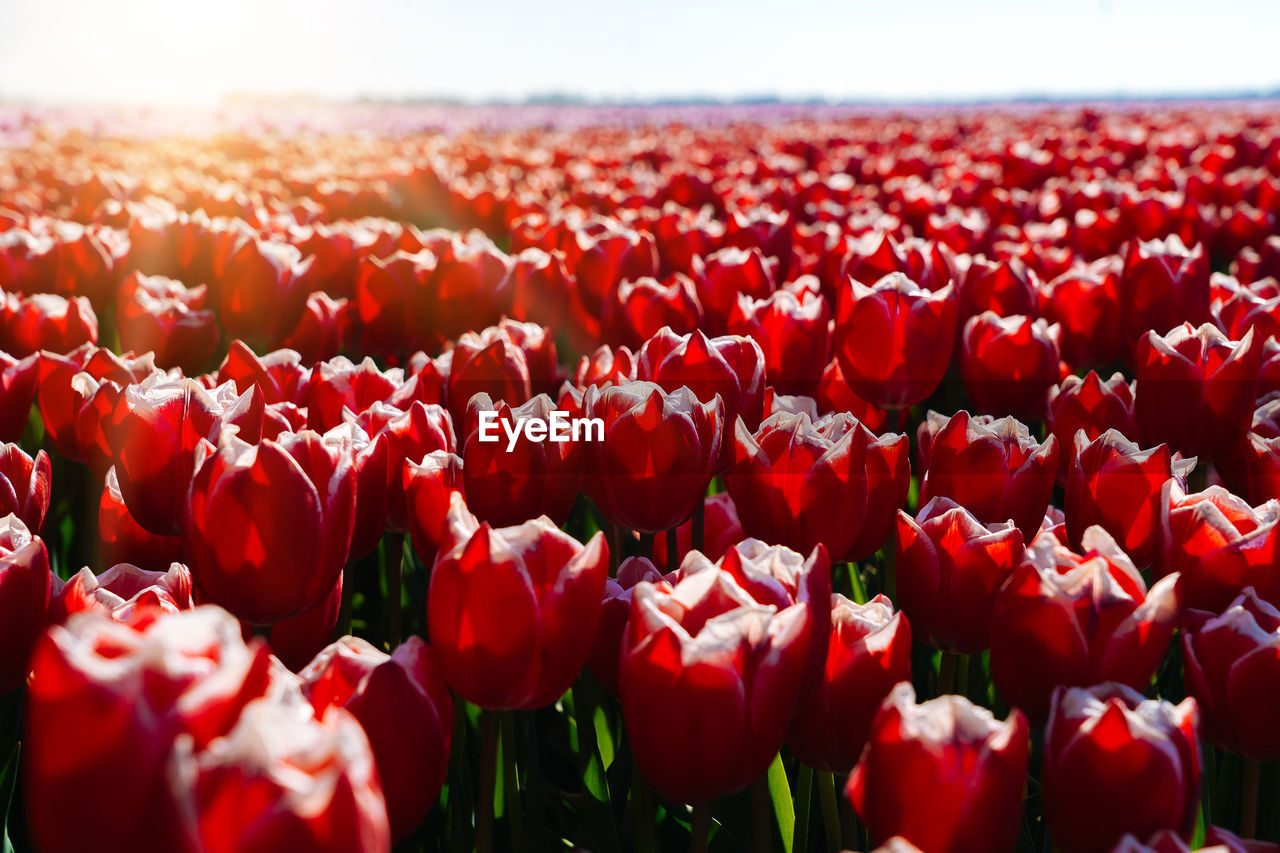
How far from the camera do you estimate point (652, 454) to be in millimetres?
1249

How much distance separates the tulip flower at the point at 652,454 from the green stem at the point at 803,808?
0.35 meters

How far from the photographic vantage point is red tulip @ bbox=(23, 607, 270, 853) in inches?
25.0

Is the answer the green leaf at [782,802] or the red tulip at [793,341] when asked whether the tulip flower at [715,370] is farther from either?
the green leaf at [782,802]

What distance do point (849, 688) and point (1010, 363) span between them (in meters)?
1.08

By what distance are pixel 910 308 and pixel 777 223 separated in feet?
5.35

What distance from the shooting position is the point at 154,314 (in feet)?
6.74

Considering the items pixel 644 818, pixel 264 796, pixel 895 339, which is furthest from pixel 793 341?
pixel 264 796

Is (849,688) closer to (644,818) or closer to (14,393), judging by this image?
(644,818)

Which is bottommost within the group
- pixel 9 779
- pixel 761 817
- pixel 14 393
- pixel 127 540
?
pixel 9 779

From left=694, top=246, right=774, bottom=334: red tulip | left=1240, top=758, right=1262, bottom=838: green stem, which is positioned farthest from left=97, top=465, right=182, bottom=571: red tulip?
left=694, top=246, right=774, bottom=334: red tulip

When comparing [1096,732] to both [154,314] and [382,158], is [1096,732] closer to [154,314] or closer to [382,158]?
[154,314]

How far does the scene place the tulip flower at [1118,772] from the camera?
2.55 feet

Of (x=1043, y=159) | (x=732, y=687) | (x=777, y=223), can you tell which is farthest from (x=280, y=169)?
(x=732, y=687)

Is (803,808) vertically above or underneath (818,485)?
underneath
